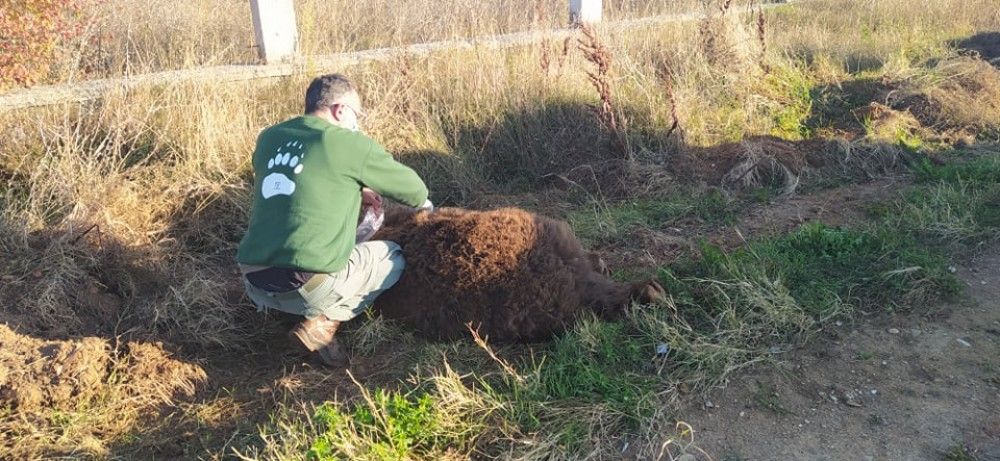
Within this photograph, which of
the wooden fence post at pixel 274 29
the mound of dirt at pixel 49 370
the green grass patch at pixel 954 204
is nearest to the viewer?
the mound of dirt at pixel 49 370

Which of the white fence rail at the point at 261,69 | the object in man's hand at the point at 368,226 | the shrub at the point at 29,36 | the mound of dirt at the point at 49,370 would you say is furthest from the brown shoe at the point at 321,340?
the shrub at the point at 29,36

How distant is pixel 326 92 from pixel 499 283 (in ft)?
4.47

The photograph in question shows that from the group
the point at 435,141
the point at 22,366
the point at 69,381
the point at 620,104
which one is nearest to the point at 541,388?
the point at 69,381

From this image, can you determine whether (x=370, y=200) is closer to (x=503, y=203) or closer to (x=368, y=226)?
(x=368, y=226)

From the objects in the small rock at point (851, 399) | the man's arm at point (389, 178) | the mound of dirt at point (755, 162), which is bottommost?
the small rock at point (851, 399)

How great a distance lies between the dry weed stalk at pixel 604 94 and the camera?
6.51 meters

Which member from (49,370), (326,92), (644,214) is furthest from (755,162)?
(49,370)

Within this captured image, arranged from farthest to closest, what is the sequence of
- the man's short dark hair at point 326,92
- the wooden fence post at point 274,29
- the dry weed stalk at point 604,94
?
the wooden fence post at point 274,29 → the dry weed stalk at point 604,94 → the man's short dark hair at point 326,92

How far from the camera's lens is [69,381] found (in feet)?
12.1

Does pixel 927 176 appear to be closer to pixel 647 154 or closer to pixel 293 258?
pixel 647 154

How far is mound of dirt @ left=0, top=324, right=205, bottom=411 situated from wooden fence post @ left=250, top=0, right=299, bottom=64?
3.94m

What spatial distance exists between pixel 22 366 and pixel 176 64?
386 cm

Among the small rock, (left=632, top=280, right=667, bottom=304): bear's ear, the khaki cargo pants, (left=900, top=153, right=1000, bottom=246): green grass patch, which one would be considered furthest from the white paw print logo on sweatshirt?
(left=900, top=153, right=1000, bottom=246): green grass patch

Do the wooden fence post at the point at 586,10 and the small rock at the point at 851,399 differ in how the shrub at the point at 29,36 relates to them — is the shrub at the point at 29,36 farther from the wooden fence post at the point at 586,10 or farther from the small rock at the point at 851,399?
the small rock at the point at 851,399
